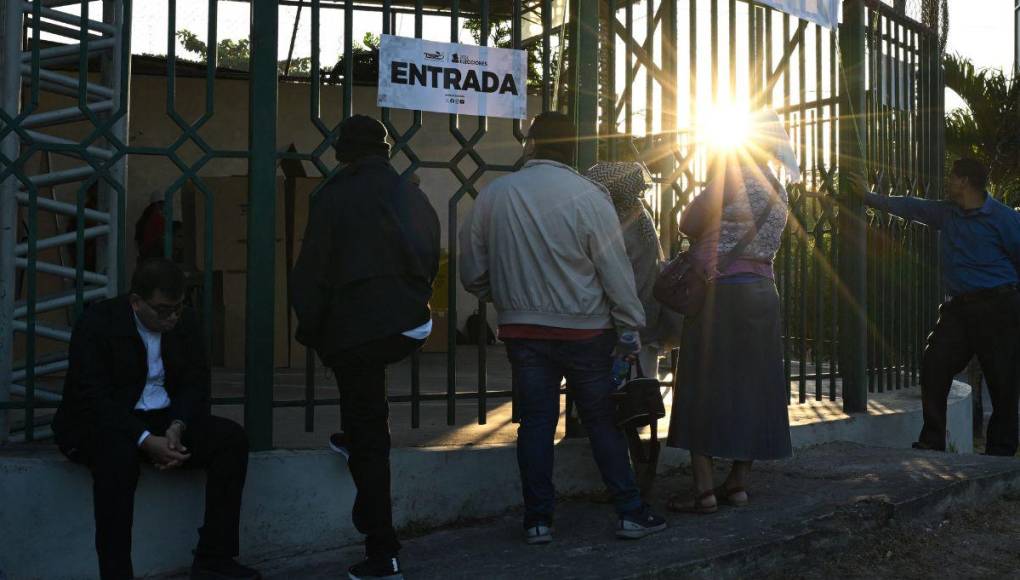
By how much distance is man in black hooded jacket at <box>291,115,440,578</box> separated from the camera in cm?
403

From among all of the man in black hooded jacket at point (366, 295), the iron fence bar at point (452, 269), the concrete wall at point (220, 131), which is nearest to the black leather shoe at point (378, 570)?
the man in black hooded jacket at point (366, 295)

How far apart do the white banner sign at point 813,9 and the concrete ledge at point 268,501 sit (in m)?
2.99

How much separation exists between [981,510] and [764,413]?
57.6 inches

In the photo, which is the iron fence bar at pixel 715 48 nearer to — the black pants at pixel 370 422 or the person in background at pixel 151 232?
the black pants at pixel 370 422

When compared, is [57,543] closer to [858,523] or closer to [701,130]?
[858,523]

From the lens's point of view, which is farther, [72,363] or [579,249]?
[579,249]

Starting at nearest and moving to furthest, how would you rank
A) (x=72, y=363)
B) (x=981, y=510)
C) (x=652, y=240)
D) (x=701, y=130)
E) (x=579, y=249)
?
1. (x=72, y=363)
2. (x=579, y=249)
3. (x=652, y=240)
4. (x=981, y=510)
5. (x=701, y=130)

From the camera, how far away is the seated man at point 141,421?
399 centimetres

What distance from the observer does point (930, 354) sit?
21.8 feet

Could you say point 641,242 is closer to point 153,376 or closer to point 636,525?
point 636,525

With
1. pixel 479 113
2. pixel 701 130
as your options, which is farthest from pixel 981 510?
pixel 479 113

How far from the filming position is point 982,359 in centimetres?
644

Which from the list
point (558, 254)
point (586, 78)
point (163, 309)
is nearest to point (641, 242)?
point (558, 254)

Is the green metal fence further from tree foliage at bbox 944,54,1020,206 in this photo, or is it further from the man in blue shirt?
Result: tree foliage at bbox 944,54,1020,206
